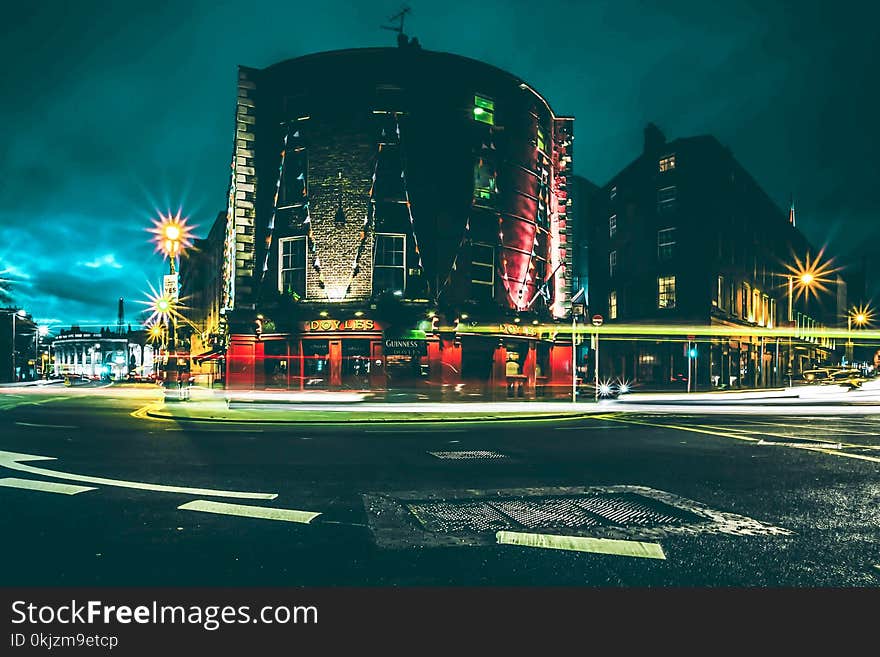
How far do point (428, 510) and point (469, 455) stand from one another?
14.5ft

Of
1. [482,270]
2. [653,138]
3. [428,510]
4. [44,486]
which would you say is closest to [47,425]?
[44,486]

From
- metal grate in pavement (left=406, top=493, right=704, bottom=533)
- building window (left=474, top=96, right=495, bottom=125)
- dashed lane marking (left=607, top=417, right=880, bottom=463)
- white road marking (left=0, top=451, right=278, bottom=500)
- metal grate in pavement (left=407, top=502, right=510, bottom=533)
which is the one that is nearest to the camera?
metal grate in pavement (left=407, top=502, right=510, bottom=533)

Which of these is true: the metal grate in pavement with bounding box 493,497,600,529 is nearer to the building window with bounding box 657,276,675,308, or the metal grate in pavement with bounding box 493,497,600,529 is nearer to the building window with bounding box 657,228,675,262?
the building window with bounding box 657,276,675,308

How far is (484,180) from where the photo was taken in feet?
118

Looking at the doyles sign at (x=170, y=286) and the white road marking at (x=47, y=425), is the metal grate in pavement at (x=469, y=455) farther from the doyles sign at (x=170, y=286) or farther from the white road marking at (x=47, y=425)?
the doyles sign at (x=170, y=286)

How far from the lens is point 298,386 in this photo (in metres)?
33.8

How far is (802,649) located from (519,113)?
37445 mm

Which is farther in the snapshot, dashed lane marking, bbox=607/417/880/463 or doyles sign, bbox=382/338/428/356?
doyles sign, bbox=382/338/428/356

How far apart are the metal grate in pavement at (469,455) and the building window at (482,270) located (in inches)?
955

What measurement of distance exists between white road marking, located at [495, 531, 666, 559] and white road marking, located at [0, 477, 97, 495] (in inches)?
210

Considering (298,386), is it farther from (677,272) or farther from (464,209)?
(677,272)

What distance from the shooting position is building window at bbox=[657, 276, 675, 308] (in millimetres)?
45906

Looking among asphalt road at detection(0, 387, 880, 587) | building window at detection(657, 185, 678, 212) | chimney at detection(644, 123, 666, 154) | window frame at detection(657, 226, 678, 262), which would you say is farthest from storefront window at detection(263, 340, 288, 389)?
chimney at detection(644, 123, 666, 154)

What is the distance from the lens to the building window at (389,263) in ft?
111
